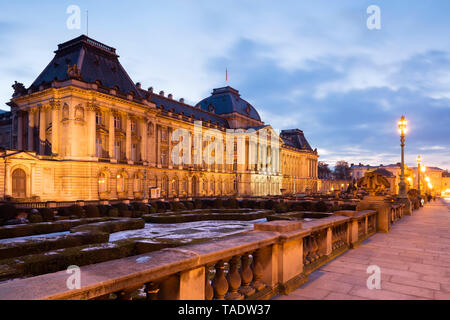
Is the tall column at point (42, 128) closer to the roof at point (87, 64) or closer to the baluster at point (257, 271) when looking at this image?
the roof at point (87, 64)

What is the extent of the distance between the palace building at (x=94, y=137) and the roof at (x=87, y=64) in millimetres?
142

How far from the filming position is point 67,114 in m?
41.0

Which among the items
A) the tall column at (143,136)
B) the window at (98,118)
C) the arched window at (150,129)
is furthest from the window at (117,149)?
the arched window at (150,129)

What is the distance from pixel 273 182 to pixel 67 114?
207 feet

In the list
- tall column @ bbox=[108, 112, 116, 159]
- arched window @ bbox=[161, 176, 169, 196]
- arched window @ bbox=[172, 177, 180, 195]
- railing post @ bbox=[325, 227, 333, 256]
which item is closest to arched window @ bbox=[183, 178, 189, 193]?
arched window @ bbox=[172, 177, 180, 195]

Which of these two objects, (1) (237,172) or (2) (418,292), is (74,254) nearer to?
(2) (418,292)

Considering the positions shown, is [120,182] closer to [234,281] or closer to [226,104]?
[226,104]

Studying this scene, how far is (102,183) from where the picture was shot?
1690 inches

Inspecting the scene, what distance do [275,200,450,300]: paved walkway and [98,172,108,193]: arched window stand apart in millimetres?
38630

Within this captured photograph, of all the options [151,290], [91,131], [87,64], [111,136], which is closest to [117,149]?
[111,136]

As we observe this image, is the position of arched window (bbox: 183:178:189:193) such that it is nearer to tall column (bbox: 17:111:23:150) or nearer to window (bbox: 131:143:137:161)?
window (bbox: 131:143:137:161)

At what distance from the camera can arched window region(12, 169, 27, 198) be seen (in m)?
35.1

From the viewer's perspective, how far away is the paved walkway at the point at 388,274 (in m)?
5.23
